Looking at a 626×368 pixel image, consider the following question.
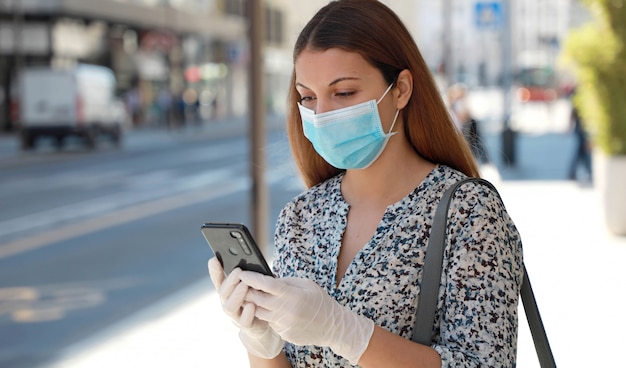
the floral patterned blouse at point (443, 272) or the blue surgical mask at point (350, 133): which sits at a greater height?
the blue surgical mask at point (350, 133)

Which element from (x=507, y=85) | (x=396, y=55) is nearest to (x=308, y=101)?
(x=396, y=55)

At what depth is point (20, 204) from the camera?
20000 millimetres

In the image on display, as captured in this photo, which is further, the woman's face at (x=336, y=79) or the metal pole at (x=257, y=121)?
the metal pole at (x=257, y=121)

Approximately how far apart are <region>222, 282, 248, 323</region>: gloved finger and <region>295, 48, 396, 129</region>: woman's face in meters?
0.49

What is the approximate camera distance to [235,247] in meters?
2.20

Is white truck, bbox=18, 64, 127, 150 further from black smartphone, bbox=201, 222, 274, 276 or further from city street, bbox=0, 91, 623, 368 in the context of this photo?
black smartphone, bbox=201, 222, 274, 276

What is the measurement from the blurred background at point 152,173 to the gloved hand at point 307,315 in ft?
2.82

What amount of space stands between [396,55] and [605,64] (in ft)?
35.5

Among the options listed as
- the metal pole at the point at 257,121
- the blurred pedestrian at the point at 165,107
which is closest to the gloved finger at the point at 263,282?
the metal pole at the point at 257,121

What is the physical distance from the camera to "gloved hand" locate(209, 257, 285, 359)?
2.16 m

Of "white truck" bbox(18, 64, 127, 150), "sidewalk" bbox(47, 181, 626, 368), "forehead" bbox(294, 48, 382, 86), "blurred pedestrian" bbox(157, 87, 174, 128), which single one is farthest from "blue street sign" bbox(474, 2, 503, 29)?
"blurred pedestrian" bbox(157, 87, 174, 128)

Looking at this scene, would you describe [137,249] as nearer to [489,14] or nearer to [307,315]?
[307,315]

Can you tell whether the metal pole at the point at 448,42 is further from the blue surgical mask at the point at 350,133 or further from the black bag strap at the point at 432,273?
the black bag strap at the point at 432,273

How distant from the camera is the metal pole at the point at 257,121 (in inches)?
337
